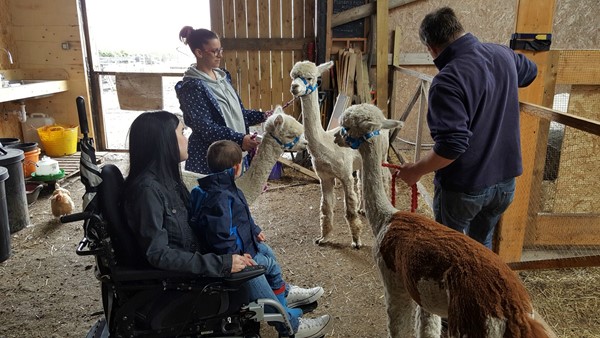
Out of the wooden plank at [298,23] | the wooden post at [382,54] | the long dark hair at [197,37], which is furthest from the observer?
the wooden plank at [298,23]

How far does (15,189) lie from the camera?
414 centimetres

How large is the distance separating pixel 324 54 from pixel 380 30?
2.84 feet

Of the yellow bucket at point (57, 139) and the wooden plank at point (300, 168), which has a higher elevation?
the yellow bucket at point (57, 139)

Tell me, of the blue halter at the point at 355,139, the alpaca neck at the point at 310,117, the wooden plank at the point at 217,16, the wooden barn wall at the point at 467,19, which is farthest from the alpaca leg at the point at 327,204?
the wooden plank at the point at 217,16

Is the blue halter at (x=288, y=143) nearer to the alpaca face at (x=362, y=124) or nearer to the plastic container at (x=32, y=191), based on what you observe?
the alpaca face at (x=362, y=124)

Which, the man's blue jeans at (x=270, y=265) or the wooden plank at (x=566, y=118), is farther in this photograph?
the man's blue jeans at (x=270, y=265)

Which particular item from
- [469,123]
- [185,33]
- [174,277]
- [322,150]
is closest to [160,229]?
[174,277]

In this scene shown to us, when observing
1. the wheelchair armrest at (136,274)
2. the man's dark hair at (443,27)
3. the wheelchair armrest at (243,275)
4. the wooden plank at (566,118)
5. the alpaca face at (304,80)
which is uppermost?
the man's dark hair at (443,27)

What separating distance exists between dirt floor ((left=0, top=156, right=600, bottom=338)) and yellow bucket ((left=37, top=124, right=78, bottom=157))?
227cm

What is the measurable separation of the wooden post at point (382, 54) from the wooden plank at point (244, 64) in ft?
6.39

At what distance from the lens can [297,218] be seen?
470 cm

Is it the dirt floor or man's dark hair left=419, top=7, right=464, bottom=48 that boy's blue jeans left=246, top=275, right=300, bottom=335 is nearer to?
the dirt floor

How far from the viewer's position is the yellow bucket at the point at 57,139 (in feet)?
21.5

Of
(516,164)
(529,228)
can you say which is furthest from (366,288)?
(516,164)
